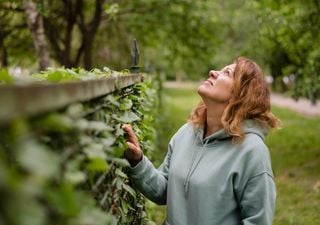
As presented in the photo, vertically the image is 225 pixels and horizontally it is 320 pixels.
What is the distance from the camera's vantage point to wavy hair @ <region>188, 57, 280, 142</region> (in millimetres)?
3109

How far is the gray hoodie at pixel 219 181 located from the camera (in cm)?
296

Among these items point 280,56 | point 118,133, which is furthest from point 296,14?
point 280,56

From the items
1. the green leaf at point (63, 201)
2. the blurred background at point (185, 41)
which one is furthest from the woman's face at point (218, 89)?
the blurred background at point (185, 41)

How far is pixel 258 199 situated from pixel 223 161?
272mm

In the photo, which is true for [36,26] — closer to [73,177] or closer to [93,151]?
[93,151]

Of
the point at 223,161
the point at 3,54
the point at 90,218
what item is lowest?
the point at 3,54

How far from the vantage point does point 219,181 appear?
3018 millimetres

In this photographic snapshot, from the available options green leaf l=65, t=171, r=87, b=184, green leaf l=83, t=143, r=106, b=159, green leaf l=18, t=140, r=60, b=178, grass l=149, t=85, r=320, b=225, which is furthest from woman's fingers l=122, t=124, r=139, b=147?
green leaf l=18, t=140, r=60, b=178

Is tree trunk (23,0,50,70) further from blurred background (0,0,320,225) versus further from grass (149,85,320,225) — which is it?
grass (149,85,320,225)

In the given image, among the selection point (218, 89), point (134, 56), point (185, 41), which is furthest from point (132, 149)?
point (185, 41)

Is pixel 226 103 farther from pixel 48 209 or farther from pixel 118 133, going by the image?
pixel 48 209

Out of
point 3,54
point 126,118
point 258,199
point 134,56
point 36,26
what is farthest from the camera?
point 3,54

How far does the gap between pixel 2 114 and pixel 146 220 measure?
3080mm

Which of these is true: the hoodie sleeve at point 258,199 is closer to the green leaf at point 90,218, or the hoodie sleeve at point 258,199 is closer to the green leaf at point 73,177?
the green leaf at point 90,218
